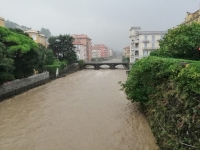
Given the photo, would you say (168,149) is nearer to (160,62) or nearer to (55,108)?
(160,62)

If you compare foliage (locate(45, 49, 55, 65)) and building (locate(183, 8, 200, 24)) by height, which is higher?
building (locate(183, 8, 200, 24))

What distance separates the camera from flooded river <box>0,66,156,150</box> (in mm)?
9516

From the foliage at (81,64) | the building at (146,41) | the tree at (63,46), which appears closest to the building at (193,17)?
the building at (146,41)

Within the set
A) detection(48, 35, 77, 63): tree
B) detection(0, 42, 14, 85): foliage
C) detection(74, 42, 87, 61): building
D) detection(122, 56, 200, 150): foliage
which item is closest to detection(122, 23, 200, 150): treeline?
detection(122, 56, 200, 150): foliage

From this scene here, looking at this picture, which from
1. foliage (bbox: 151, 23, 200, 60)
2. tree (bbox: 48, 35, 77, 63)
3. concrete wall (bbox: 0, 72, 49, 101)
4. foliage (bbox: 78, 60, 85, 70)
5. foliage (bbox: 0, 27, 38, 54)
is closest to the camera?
foliage (bbox: 151, 23, 200, 60)

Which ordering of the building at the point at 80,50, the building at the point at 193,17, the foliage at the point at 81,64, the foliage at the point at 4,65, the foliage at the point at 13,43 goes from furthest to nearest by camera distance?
the building at the point at 80,50, the foliage at the point at 81,64, the building at the point at 193,17, the foliage at the point at 13,43, the foliage at the point at 4,65

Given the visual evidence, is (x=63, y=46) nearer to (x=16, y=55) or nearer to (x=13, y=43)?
(x=16, y=55)

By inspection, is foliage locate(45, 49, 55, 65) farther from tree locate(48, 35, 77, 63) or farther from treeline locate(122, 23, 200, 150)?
treeline locate(122, 23, 200, 150)

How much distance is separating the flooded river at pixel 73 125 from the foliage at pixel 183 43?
555 centimetres

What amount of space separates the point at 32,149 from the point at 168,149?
20.6ft

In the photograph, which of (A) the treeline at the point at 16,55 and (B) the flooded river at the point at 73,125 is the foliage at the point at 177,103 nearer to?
(B) the flooded river at the point at 73,125

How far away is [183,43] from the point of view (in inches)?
567

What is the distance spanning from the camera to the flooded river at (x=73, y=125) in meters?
9.52

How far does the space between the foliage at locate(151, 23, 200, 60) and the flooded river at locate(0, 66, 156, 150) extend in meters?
5.55
